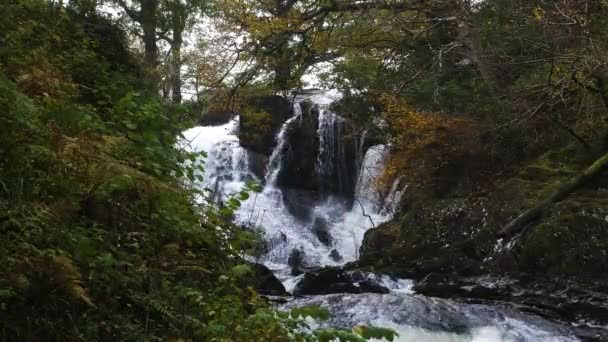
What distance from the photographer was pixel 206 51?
14.3 metres

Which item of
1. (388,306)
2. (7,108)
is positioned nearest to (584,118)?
(388,306)

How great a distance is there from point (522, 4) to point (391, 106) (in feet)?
14.2

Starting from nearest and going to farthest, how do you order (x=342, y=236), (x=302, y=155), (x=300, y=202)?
1. (x=342, y=236)
2. (x=300, y=202)
3. (x=302, y=155)

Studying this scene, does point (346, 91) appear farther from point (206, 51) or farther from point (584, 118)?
point (584, 118)

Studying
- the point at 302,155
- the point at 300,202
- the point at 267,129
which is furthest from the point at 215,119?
the point at 300,202

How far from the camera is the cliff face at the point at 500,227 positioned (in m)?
9.23

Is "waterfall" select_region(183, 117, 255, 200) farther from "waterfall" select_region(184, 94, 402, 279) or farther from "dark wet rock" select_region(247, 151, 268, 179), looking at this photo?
"dark wet rock" select_region(247, 151, 268, 179)

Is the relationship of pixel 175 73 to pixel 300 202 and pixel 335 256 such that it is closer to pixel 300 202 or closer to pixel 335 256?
pixel 335 256

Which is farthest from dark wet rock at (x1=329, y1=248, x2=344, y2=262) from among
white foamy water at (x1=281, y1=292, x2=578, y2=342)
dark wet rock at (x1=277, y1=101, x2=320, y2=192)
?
white foamy water at (x1=281, y1=292, x2=578, y2=342)

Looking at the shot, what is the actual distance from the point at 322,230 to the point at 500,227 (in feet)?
24.9

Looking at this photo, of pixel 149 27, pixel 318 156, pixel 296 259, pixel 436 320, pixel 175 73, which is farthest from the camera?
pixel 318 156

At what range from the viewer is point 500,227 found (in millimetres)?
10594

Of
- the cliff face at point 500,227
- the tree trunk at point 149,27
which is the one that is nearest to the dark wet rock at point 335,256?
the cliff face at point 500,227

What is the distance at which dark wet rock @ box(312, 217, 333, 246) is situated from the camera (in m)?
16.9
